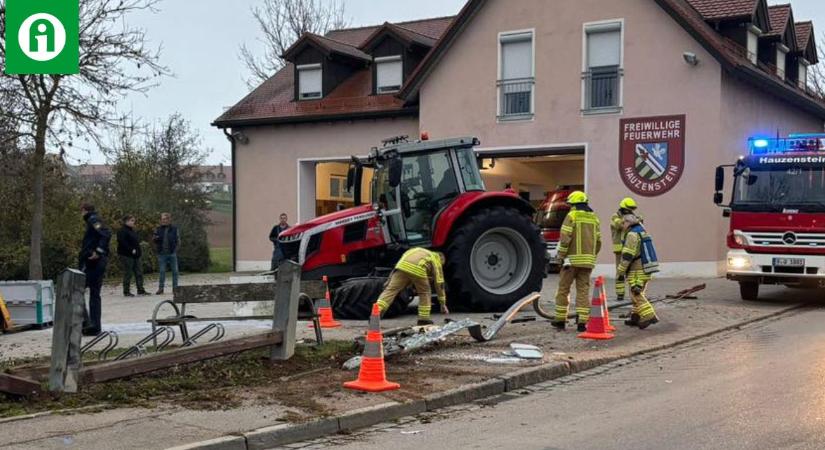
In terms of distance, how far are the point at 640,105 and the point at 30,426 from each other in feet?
56.8

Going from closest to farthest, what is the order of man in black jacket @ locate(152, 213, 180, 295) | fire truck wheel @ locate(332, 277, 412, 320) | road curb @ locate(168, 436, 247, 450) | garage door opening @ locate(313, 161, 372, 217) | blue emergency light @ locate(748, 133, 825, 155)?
road curb @ locate(168, 436, 247, 450), fire truck wheel @ locate(332, 277, 412, 320), blue emergency light @ locate(748, 133, 825, 155), man in black jacket @ locate(152, 213, 180, 295), garage door opening @ locate(313, 161, 372, 217)

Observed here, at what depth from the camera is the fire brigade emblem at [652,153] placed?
2009cm

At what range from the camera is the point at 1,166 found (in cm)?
1878

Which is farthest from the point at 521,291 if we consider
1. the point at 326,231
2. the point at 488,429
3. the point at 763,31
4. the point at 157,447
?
the point at 763,31

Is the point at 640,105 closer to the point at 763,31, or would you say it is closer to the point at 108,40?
the point at 763,31

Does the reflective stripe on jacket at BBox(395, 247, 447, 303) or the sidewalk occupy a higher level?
the reflective stripe on jacket at BBox(395, 247, 447, 303)

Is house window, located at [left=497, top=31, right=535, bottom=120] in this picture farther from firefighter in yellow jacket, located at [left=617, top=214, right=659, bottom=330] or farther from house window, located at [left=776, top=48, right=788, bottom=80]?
firefighter in yellow jacket, located at [left=617, top=214, right=659, bottom=330]

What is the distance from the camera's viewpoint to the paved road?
241 inches

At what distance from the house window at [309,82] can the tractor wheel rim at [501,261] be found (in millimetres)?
14401

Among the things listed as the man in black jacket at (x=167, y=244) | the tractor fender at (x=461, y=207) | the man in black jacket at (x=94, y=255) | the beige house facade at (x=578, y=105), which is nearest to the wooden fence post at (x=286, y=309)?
the man in black jacket at (x=94, y=255)

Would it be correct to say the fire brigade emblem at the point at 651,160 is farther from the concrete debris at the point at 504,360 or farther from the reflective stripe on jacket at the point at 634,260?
the concrete debris at the point at 504,360

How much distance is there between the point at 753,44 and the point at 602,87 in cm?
504

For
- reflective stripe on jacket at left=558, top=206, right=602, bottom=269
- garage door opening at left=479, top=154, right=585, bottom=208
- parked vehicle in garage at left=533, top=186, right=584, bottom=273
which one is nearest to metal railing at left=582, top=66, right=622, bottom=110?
parked vehicle in garage at left=533, top=186, right=584, bottom=273

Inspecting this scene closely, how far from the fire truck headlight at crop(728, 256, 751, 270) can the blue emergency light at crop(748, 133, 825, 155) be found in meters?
2.03
